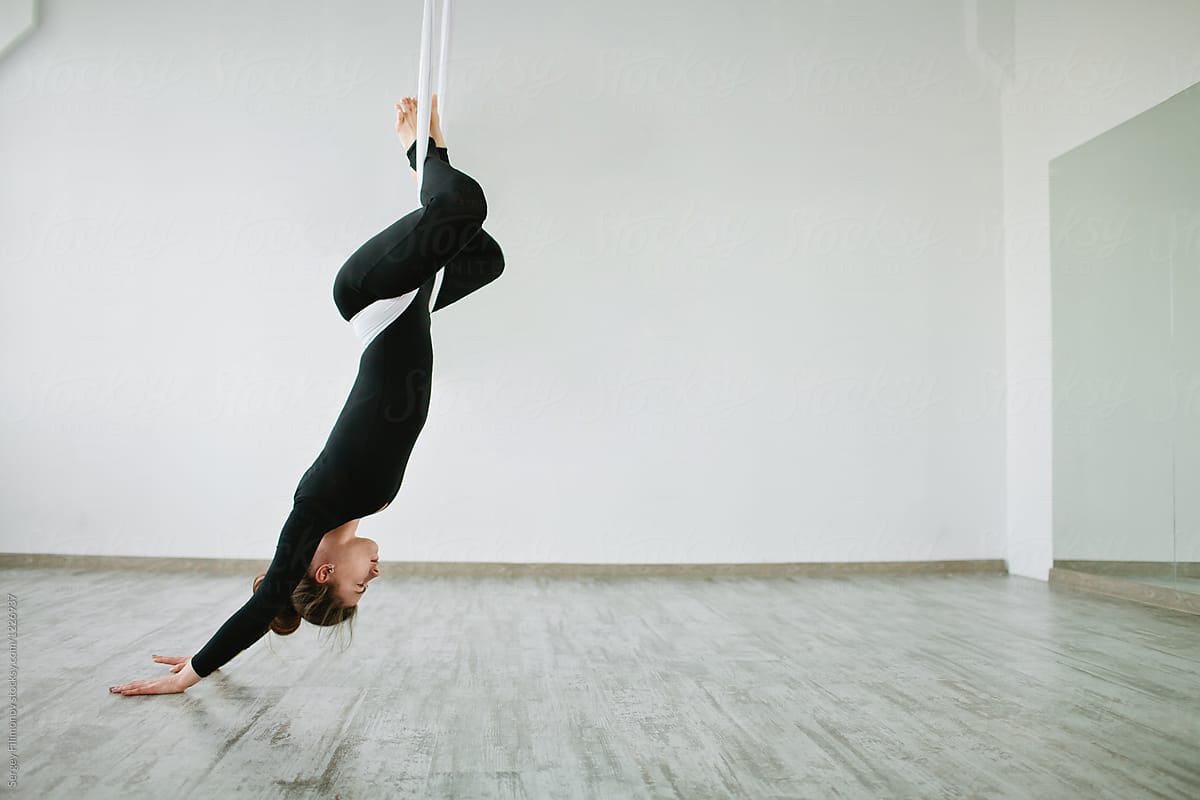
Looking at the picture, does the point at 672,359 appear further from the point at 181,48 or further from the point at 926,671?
the point at 181,48

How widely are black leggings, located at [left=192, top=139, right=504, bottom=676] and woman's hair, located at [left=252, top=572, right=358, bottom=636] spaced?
184 millimetres

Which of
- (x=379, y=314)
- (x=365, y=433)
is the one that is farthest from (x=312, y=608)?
(x=379, y=314)

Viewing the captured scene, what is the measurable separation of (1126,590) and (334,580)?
390 cm

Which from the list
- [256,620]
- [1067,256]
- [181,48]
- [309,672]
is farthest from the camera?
[181,48]

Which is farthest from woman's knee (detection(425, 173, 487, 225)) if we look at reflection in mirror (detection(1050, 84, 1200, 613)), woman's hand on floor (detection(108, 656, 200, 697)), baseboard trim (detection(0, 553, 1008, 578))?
reflection in mirror (detection(1050, 84, 1200, 613))

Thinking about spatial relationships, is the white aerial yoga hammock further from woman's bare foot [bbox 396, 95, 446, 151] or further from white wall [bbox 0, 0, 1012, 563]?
white wall [bbox 0, 0, 1012, 563]

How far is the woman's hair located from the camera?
2.62m

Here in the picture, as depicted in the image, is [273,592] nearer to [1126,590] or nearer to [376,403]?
[376,403]

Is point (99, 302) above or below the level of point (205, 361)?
above

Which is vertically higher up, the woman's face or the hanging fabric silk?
the hanging fabric silk

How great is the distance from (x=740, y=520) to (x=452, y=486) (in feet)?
5.66

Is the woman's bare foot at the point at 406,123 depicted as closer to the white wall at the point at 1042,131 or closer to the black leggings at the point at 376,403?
the black leggings at the point at 376,403

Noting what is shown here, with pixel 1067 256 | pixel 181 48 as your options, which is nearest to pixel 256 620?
pixel 181 48

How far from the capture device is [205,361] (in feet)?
16.8
